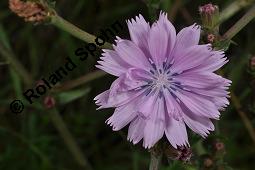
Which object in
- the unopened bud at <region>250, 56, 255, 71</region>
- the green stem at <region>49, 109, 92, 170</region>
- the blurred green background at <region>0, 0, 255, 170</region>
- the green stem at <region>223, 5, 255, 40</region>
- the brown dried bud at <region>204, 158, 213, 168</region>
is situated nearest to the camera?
the green stem at <region>223, 5, 255, 40</region>

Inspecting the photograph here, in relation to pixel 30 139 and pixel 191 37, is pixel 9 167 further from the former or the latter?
pixel 191 37

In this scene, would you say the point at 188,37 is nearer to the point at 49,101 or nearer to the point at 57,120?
the point at 49,101

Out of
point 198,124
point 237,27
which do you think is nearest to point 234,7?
point 237,27

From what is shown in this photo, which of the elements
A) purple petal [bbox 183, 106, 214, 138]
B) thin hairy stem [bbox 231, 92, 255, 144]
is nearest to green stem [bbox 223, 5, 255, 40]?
purple petal [bbox 183, 106, 214, 138]

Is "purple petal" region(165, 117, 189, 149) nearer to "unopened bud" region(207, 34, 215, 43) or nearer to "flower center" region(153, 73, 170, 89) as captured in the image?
"flower center" region(153, 73, 170, 89)

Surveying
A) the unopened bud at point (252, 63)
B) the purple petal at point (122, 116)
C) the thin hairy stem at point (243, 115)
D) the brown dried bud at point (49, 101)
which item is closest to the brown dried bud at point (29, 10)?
the purple petal at point (122, 116)

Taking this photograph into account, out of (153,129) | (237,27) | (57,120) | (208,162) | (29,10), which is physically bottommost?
(208,162)
